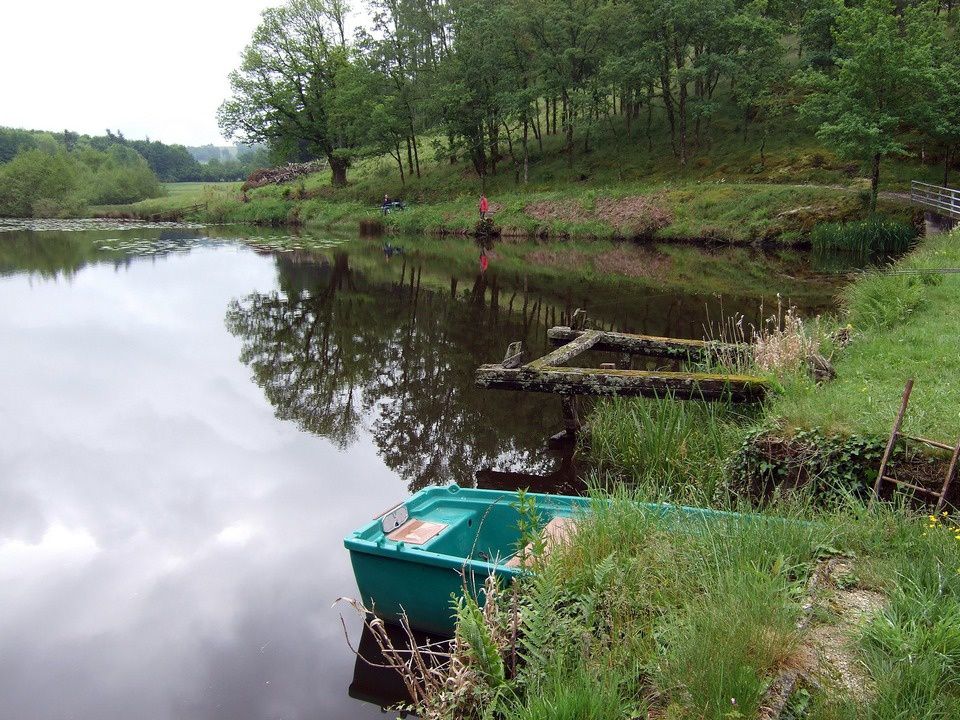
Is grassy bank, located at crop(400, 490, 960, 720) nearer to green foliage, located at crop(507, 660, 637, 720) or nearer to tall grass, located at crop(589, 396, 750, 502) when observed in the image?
green foliage, located at crop(507, 660, 637, 720)

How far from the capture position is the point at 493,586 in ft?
13.7

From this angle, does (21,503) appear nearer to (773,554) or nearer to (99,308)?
(773,554)

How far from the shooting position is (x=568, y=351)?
972cm

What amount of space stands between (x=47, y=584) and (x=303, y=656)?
117 inches

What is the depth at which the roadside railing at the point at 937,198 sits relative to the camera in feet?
70.3

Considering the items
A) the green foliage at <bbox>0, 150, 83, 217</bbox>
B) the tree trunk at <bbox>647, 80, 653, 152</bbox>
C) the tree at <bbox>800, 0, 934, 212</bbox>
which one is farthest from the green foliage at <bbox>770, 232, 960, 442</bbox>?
the green foliage at <bbox>0, 150, 83, 217</bbox>

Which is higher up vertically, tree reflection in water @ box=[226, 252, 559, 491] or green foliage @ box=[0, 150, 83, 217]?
green foliage @ box=[0, 150, 83, 217]

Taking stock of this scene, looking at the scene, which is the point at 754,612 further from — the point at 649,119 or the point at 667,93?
the point at 649,119

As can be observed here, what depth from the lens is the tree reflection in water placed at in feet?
32.1

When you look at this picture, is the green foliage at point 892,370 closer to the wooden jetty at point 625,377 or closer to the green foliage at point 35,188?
the wooden jetty at point 625,377

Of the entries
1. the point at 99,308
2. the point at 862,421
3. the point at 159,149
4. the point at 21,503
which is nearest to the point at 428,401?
the point at 21,503

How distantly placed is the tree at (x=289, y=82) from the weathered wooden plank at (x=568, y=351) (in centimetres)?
4713

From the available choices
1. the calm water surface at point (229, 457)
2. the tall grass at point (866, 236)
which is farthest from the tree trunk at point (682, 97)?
the calm water surface at point (229, 457)

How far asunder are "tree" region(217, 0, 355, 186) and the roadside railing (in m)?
39.1
